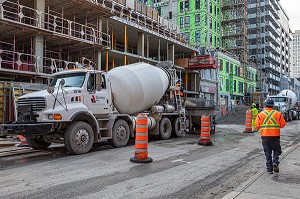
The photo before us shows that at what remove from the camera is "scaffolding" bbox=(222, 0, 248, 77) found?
220 feet

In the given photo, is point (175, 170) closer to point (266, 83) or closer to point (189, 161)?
point (189, 161)

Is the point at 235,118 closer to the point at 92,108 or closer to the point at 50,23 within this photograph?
the point at 50,23

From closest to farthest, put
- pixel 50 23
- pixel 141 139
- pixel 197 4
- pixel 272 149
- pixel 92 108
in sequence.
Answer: pixel 272 149 → pixel 141 139 → pixel 92 108 → pixel 50 23 → pixel 197 4

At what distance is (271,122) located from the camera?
7.42 m

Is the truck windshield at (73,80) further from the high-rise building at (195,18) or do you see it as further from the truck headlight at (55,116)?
the high-rise building at (195,18)

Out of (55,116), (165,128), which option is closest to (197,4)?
(165,128)

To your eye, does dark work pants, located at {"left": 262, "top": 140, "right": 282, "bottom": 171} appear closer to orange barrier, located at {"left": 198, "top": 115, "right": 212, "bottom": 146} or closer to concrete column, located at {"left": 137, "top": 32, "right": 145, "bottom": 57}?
orange barrier, located at {"left": 198, "top": 115, "right": 212, "bottom": 146}

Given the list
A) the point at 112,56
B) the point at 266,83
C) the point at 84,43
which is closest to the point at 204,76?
the point at 112,56

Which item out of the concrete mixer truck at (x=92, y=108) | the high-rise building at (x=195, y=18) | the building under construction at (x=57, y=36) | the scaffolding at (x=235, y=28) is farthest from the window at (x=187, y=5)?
the concrete mixer truck at (x=92, y=108)

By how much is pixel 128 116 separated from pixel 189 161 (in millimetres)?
4168

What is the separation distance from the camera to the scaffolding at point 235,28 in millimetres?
67000

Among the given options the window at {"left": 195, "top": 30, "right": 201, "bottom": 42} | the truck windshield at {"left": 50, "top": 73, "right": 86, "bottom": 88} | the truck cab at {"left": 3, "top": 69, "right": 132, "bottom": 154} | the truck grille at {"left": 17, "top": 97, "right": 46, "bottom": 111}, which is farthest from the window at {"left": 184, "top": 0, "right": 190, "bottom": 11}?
the truck grille at {"left": 17, "top": 97, "right": 46, "bottom": 111}

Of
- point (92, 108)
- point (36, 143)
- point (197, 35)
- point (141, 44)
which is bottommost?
point (36, 143)

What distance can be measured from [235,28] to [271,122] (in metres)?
65.2
